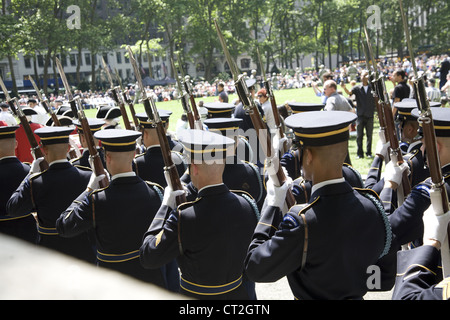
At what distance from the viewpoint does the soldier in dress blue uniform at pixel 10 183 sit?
4699 mm

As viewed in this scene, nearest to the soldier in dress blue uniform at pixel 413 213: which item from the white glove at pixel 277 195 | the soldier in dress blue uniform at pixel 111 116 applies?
the white glove at pixel 277 195

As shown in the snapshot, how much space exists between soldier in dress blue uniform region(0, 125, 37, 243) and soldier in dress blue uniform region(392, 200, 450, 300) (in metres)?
3.80

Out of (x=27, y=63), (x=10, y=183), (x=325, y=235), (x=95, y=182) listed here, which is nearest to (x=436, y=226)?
(x=325, y=235)

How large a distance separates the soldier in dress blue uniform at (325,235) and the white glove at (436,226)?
0.29 metres

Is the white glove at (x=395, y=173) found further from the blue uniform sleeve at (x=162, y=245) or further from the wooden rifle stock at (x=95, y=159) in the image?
the wooden rifle stock at (x=95, y=159)

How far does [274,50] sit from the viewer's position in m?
60.3

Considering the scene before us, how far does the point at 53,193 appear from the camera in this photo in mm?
4164

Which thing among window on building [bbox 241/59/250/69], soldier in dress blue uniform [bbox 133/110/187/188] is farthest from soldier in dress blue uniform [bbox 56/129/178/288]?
window on building [bbox 241/59/250/69]

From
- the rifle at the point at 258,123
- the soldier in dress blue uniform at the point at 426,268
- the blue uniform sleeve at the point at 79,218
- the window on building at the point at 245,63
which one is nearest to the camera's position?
the soldier in dress blue uniform at the point at 426,268

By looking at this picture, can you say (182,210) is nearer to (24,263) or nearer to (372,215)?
(372,215)

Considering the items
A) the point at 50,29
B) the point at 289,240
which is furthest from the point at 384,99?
the point at 50,29

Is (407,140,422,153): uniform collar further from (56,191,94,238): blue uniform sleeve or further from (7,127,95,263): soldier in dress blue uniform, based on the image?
(7,127,95,263): soldier in dress blue uniform

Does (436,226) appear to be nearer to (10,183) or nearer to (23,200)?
(23,200)

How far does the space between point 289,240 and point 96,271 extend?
1659mm
